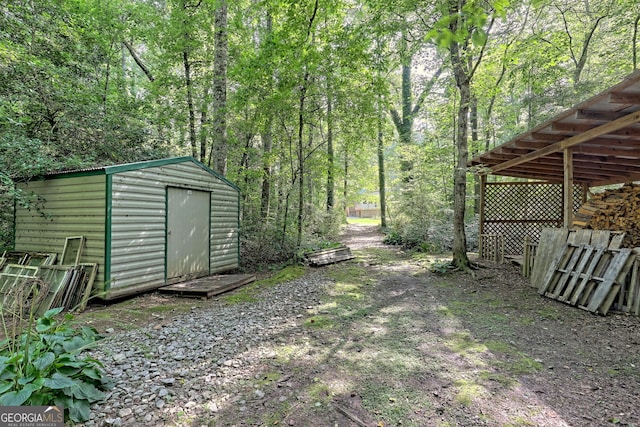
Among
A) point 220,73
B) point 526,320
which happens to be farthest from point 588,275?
point 220,73

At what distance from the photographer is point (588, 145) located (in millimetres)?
5570

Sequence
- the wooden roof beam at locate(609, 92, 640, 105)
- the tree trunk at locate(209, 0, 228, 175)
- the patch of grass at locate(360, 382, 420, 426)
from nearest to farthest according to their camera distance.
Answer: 1. the patch of grass at locate(360, 382, 420, 426)
2. the wooden roof beam at locate(609, 92, 640, 105)
3. the tree trunk at locate(209, 0, 228, 175)

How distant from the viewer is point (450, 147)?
11.8m

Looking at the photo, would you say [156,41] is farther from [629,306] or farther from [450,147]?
[629,306]

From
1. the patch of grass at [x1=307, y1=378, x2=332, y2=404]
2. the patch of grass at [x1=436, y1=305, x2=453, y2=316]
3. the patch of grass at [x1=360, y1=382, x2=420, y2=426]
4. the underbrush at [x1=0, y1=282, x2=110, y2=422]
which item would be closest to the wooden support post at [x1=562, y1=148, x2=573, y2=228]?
the patch of grass at [x1=436, y1=305, x2=453, y2=316]

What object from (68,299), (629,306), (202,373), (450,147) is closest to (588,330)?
(629,306)

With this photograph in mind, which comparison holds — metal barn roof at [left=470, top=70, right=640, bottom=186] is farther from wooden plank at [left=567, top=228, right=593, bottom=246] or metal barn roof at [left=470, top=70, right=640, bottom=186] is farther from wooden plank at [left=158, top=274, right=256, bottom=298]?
wooden plank at [left=158, top=274, right=256, bottom=298]

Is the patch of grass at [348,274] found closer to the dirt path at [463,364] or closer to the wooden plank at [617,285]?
the dirt path at [463,364]

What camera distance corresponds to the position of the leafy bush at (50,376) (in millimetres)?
1949

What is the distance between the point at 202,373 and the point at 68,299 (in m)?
3.36

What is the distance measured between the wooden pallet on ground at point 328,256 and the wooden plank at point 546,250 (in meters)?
4.51

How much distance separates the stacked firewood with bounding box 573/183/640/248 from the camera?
5.09 m

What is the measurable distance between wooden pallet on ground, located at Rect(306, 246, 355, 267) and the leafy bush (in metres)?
5.89

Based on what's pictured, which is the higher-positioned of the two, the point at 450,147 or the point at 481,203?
the point at 450,147
